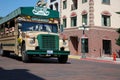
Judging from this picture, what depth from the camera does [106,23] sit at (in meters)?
37.2

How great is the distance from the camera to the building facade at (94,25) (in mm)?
35625

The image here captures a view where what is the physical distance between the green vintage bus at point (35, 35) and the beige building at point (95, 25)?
13.8m

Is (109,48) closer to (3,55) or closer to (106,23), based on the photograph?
(106,23)

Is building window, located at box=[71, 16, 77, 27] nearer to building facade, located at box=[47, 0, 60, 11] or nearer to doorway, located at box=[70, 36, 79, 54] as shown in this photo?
doorway, located at box=[70, 36, 79, 54]

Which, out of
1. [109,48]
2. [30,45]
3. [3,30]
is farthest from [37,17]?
[109,48]

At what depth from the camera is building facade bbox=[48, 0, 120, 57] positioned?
35.6 m

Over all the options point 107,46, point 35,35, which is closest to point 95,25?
point 107,46

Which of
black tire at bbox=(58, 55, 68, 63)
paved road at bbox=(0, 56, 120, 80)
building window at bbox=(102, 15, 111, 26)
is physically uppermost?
building window at bbox=(102, 15, 111, 26)

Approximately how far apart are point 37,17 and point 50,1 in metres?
27.6

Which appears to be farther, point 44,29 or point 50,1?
point 50,1

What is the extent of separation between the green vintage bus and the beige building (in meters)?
13.8

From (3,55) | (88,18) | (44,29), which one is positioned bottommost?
(3,55)

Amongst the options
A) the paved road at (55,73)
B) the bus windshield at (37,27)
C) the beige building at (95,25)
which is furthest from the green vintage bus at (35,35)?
the beige building at (95,25)

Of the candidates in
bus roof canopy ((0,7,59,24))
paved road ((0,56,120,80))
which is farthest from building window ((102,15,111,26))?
paved road ((0,56,120,80))
